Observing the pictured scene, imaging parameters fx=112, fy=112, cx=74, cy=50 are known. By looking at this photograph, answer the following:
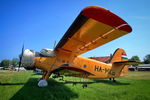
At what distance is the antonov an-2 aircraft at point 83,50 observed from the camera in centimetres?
399

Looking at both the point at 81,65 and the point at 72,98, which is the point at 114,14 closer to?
the point at 72,98

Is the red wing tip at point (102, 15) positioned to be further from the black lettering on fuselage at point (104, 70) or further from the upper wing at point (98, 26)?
the black lettering on fuselage at point (104, 70)

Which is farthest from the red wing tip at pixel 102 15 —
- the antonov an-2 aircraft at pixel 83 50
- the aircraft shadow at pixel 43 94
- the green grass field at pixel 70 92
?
the aircraft shadow at pixel 43 94

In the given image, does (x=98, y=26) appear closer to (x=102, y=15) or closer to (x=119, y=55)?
(x=102, y=15)

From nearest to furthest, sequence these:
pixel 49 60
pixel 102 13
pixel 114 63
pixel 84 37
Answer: pixel 102 13
pixel 84 37
pixel 49 60
pixel 114 63

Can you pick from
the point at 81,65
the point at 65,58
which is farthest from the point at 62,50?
the point at 81,65

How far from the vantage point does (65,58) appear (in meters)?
8.32

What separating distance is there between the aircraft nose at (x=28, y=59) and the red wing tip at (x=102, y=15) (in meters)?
5.40

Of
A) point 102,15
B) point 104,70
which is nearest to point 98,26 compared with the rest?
point 102,15

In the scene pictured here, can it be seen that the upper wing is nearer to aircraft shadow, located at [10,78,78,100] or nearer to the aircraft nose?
aircraft shadow, located at [10,78,78,100]

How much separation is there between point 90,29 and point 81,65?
4645 millimetres

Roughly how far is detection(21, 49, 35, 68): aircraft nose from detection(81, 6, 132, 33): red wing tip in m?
5.40

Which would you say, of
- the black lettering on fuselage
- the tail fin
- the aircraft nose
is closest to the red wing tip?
the aircraft nose

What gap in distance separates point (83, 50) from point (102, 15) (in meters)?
4.04
